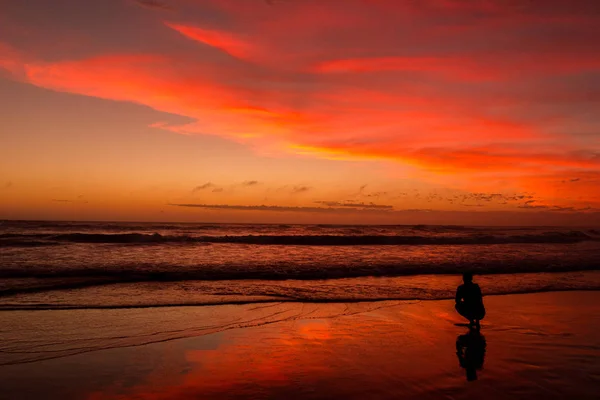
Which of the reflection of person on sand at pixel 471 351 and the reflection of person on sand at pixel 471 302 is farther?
the reflection of person on sand at pixel 471 302

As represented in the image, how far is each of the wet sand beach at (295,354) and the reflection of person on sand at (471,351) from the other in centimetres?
3

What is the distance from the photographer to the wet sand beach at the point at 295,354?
6.27m

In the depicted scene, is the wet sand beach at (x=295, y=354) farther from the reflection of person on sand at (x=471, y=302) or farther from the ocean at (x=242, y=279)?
the ocean at (x=242, y=279)

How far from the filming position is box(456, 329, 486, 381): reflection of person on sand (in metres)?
7.13

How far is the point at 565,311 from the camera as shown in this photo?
38.6 feet

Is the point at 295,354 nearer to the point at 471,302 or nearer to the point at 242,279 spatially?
the point at 471,302

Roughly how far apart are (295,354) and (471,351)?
339 centimetres

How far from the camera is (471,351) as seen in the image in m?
8.03

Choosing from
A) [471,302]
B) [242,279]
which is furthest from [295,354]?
[242,279]

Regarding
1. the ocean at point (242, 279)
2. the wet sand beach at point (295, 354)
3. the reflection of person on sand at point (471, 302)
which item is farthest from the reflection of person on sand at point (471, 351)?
the ocean at point (242, 279)

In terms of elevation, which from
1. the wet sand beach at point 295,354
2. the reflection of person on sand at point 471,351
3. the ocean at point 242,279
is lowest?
the ocean at point 242,279

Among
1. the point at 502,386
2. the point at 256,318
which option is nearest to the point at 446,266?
the point at 256,318

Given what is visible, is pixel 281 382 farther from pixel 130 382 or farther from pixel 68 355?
pixel 68 355

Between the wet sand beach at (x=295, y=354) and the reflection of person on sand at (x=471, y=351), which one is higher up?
the reflection of person on sand at (x=471, y=351)
